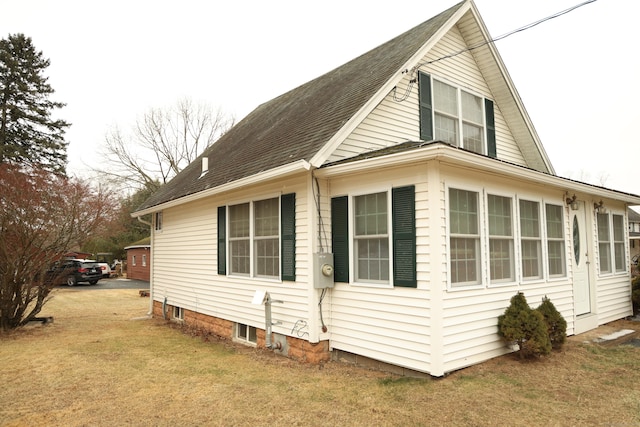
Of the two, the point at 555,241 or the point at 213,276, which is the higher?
the point at 555,241

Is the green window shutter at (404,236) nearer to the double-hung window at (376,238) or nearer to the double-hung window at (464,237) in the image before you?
the double-hung window at (376,238)

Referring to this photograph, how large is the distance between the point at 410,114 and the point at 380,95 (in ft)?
3.18

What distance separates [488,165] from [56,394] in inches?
244

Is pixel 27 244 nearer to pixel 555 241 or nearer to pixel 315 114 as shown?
pixel 315 114

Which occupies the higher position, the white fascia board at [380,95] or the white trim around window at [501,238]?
the white fascia board at [380,95]

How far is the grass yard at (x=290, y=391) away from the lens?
14.2 feet

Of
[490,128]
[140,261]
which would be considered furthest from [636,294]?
[140,261]

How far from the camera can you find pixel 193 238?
9852 mm

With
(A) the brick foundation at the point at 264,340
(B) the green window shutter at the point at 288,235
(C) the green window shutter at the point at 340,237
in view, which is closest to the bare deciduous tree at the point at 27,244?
(A) the brick foundation at the point at 264,340

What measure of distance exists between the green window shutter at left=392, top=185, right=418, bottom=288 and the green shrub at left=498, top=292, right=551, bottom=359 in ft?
5.64

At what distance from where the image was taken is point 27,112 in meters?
Answer: 25.9

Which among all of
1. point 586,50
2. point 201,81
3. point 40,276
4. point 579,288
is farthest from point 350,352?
point 201,81

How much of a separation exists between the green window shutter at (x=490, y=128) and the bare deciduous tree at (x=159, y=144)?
89.1ft

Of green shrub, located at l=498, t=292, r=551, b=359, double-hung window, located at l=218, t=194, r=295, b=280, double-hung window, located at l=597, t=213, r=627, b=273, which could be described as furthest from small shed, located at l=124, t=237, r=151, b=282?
green shrub, located at l=498, t=292, r=551, b=359
